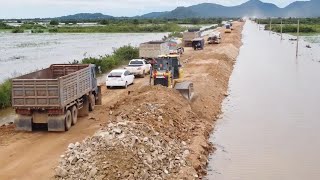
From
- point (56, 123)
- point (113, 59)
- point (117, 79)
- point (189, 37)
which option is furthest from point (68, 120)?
point (189, 37)

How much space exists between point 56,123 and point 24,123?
141 centimetres

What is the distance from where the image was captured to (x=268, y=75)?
42.4m

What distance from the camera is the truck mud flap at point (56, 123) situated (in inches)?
763

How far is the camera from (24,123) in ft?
64.4

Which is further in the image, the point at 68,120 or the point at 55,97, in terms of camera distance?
the point at 68,120

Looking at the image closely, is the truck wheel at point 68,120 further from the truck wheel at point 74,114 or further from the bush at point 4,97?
the bush at point 4,97

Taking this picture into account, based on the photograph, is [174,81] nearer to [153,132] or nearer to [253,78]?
[153,132]

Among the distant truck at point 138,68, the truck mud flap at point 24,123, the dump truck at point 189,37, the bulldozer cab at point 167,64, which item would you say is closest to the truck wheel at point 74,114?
the truck mud flap at point 24,123

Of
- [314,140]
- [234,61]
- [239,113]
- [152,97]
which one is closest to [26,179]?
[152,97]

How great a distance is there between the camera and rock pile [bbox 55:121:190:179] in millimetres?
13344

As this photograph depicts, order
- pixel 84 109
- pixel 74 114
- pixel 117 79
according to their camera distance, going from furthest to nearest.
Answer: pixel 117 79 → pixel 84 109 → pixel 74 114

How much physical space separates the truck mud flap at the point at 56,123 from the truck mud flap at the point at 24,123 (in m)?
0.87

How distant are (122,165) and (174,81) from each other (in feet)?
50.4

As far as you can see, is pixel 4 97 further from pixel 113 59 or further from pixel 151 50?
pixel 113 59
